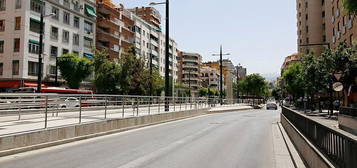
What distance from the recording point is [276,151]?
30.7ft

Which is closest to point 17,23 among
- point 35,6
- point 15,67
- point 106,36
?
point 35,6

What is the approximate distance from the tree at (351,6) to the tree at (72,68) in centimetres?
4108

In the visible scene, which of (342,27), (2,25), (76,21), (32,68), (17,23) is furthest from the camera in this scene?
(76,21)

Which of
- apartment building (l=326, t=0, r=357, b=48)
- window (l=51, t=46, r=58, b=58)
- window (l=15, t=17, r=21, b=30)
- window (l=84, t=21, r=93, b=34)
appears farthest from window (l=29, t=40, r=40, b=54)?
apartment building (l=326, t=0, r=357, b=48)

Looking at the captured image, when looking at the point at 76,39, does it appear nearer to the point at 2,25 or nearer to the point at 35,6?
the point at 35,6

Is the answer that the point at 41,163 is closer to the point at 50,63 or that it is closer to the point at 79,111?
the point at 79,111

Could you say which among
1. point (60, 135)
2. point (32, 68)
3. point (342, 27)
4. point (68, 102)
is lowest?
point (60, 135)

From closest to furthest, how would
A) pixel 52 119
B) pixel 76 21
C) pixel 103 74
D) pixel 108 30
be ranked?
pixel 52 119 < pixel 103 74 < pixel 76 21 < pixel 108 30

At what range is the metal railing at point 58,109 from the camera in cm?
973

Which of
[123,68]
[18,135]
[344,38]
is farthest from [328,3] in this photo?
[18,135]

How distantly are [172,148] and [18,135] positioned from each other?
13.9 ft

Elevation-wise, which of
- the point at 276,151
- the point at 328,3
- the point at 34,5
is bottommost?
the point at 276,151

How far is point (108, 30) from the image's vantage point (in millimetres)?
62156

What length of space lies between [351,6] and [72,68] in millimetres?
41409
